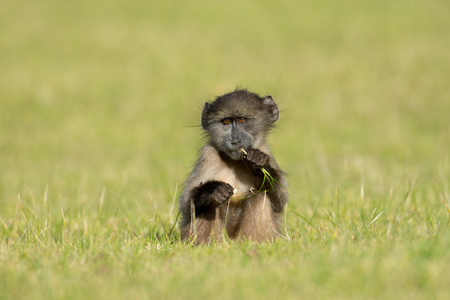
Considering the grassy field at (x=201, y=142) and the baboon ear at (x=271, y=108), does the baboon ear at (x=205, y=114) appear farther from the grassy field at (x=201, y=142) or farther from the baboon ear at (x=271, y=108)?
the baboon ear at (x=271, y=108)

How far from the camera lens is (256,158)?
228 inches

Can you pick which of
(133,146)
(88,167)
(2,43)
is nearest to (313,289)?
(88,167)

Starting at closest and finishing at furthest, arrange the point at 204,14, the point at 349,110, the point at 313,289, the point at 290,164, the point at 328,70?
the point at 313,289
the point at 290,164
the point at 349,110
the point at 328,70
the point at 204,14

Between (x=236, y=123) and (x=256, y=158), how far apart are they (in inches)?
25.8

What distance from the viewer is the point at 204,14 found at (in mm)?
27719

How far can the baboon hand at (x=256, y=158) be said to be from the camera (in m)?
5.79

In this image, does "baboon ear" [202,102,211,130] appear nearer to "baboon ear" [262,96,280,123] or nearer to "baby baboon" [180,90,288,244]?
"baby baboon" [180,90,288,244]

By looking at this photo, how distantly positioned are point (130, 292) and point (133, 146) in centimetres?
1261

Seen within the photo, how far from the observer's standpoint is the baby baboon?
5896 mm

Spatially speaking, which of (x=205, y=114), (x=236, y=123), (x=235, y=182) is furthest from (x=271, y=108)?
(x=235, y=182)

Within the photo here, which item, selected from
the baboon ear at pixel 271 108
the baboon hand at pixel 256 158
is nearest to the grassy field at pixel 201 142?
the baboon hand at pixel 256 158

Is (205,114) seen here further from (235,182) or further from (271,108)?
(235,182)

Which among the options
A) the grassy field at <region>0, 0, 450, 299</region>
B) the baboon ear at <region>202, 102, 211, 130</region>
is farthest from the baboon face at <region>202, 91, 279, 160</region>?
the grassy field at <region>0, 0, 450, 299</region>

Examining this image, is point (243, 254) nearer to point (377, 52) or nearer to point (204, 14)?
point (377, 52)
